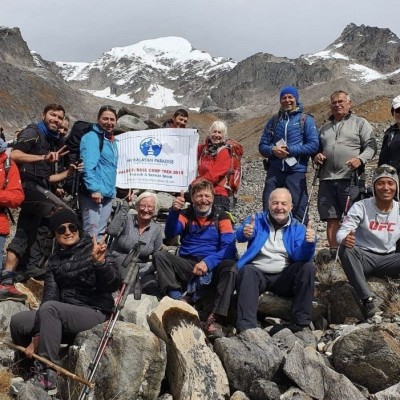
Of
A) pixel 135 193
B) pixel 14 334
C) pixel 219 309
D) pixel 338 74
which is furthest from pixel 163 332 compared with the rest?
pixel 338 74

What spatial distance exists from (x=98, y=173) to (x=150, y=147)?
8.63ft

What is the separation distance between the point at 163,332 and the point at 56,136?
3.76 metres

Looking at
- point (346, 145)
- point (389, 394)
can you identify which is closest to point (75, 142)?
point (346, 145)

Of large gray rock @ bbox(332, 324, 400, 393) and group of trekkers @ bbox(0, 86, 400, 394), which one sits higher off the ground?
group of trekkers @ bbox(0, 86, 400, 394)

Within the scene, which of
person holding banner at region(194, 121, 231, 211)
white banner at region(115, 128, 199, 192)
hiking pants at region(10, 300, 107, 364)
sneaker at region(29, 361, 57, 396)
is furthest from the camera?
white banner at region(115, 128, 199, 192)

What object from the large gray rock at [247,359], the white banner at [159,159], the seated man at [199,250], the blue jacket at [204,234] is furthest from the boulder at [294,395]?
the white banner at [159,159]

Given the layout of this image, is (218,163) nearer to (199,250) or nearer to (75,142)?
(199,250)

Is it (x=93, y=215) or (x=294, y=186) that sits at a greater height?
(x=294, y=186)

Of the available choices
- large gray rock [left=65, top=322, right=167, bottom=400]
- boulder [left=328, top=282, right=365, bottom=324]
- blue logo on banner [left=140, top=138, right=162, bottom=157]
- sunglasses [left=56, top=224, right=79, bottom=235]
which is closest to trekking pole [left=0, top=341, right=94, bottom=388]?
large gray rock [left=65, top=322, right=167, bottom=400]

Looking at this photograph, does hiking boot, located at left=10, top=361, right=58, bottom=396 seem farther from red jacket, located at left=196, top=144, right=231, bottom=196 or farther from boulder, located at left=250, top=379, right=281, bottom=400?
red jacket, located at left=196, top=144, right=231, bottom=196

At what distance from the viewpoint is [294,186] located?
8.25m

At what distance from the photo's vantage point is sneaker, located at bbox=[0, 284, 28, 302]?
682 cm

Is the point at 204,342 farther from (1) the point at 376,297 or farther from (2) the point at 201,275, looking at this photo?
(1) the point at 376,297

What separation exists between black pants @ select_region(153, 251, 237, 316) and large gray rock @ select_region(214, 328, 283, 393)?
2.46 ft
